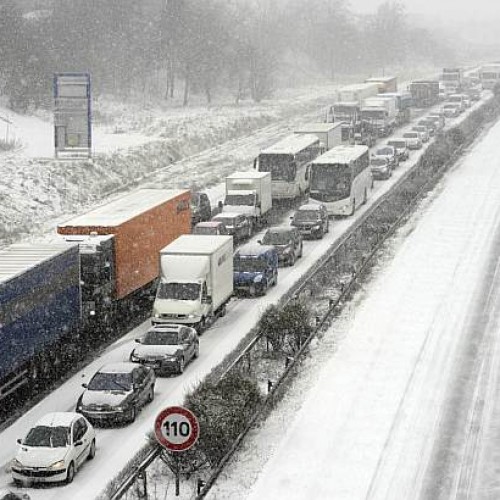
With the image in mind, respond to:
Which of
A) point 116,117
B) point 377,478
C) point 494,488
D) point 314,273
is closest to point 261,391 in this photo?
point 377,478

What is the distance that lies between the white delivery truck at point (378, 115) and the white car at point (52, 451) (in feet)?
218

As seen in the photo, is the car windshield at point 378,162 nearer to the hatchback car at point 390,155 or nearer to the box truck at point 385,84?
the hatchback car at point 390,155

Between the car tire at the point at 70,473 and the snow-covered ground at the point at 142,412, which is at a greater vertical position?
the car tire at the point at 70,473

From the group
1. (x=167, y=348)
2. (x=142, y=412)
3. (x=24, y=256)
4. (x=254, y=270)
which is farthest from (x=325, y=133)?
(x=142, y=412)

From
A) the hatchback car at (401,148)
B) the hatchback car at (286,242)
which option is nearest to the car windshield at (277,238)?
the hatchback car at (286,242)

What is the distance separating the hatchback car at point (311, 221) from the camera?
49.6m

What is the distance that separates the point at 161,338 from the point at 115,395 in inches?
183

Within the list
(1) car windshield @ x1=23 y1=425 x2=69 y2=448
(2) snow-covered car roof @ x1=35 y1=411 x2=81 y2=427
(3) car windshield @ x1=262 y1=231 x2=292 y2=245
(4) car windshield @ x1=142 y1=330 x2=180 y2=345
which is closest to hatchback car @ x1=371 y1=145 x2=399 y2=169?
(3) car windshield @ x1=262 y1=231 x2=292 y2=245

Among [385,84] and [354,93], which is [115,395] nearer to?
[354,93]

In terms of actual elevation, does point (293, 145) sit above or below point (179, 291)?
above

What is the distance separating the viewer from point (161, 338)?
31094 millimetres

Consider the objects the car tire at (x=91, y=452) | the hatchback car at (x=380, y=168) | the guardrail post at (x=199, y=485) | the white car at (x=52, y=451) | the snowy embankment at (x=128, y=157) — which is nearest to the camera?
the guardrail post at (x=199, y=485)

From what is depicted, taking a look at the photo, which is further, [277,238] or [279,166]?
[279,166]

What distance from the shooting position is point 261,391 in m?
28.7
